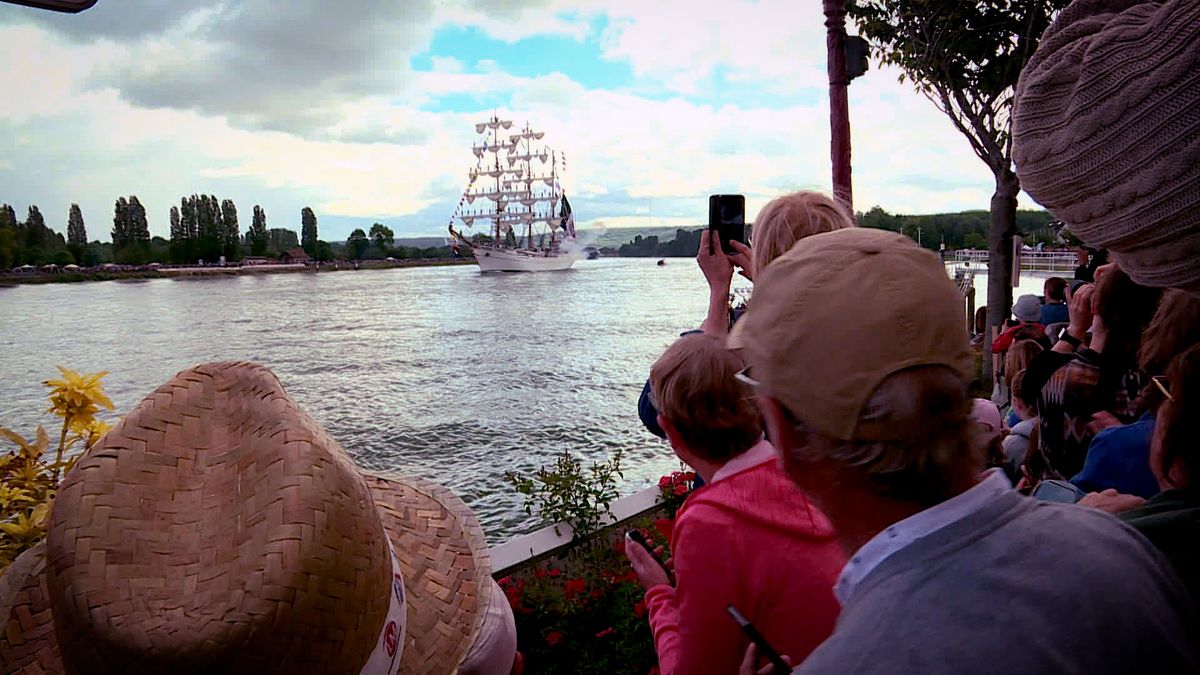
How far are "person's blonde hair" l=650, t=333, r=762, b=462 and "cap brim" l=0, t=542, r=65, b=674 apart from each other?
1.57m

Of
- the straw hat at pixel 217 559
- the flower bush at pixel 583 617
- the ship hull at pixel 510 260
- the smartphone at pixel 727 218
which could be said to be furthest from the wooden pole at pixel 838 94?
the ship hull at pixel 510 260

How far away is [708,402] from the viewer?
1822 millimetres

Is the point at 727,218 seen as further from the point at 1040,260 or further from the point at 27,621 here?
the point at 1040,260

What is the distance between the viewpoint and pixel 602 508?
533cm

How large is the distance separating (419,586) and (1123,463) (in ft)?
6.97

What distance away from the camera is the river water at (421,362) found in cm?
977

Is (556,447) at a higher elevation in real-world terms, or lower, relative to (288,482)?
lower

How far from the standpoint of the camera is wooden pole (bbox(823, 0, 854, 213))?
16.5ft

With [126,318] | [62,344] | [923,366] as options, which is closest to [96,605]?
[923,366]

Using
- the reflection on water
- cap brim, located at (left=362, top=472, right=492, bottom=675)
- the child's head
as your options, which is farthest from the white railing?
cap brim, located at (left=362, top=472, right=492, bottom=675)

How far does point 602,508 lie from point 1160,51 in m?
4.68

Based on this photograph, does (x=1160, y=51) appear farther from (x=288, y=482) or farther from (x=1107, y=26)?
(x=288, y=482)

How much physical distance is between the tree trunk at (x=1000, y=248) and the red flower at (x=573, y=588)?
24.3 ft

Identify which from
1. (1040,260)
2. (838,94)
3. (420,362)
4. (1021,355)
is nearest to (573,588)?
(1021,355)
